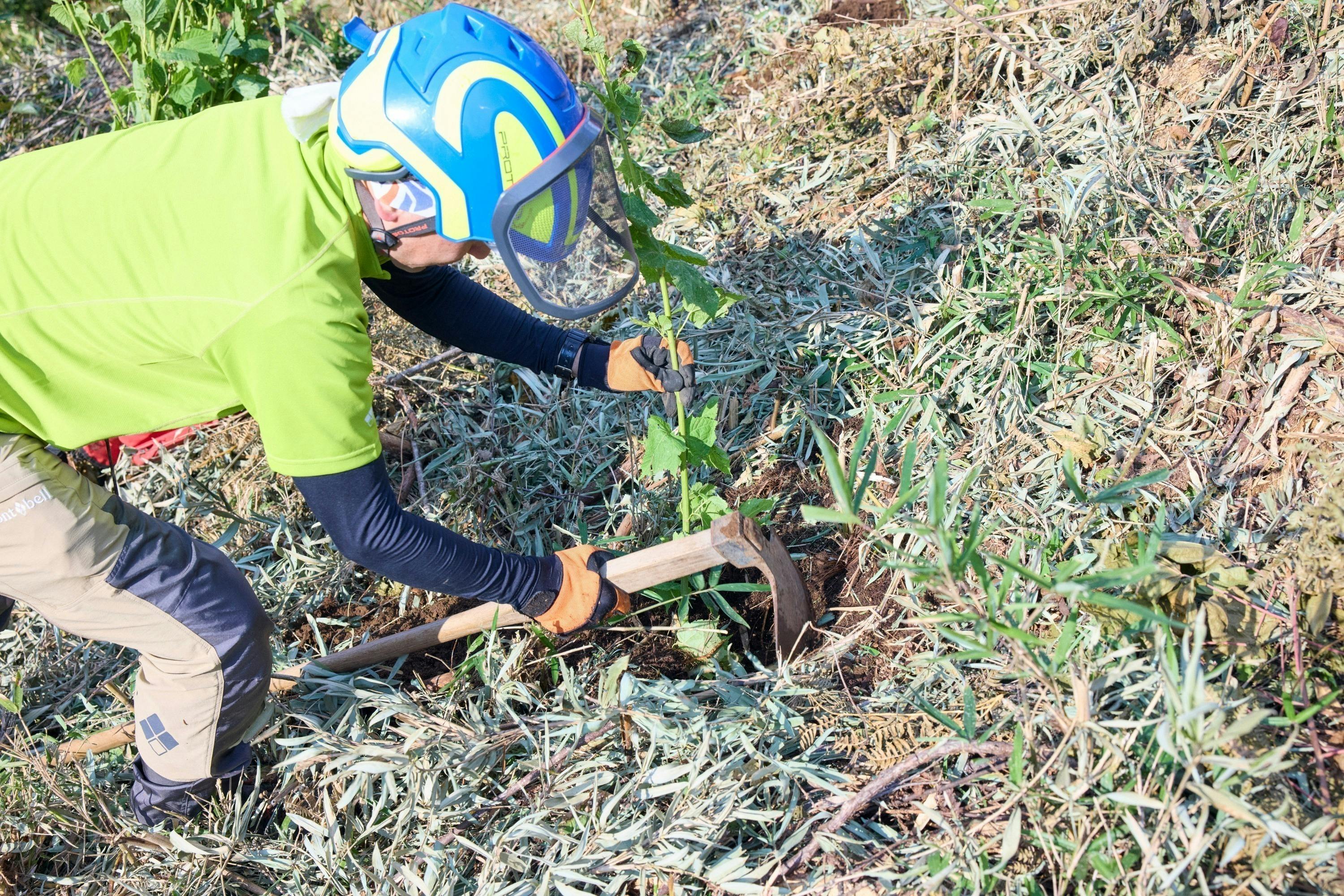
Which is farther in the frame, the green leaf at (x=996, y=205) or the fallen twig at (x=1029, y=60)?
the fallen twig at (x=1029, y=60)

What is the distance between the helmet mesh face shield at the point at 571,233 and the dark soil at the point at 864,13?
2024mm

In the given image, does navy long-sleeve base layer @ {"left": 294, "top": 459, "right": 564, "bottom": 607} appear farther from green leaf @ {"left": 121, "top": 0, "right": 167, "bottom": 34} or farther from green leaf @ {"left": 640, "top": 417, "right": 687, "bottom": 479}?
green leaf @ {"left": 121, "top": 0, "right": 167, "bottom": 34}

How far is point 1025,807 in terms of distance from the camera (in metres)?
1.64

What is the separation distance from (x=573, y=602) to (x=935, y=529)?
95cm

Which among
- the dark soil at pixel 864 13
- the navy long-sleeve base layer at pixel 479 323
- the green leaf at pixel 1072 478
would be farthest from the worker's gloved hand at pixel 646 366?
the dark soil at pixel 864 13

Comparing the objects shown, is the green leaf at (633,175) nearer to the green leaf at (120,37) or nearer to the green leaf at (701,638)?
the green leaf at (701,638)

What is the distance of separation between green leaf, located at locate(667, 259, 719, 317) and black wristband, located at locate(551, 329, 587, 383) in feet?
2.17

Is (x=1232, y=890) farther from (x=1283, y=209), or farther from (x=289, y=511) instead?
(x=289, y=511)

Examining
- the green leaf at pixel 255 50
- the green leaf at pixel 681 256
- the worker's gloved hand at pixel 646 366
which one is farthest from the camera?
the green leaf at pixel 255 50

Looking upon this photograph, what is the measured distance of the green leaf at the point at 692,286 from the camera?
1991 millimetres

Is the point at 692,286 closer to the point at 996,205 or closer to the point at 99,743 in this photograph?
the point at 996,205

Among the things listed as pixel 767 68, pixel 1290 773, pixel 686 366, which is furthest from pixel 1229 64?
pixel 1290 773

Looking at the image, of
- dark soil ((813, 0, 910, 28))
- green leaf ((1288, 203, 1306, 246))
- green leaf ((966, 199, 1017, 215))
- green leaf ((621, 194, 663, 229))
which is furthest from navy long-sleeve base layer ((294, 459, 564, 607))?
dark soil ((813, 0, 910, 28))

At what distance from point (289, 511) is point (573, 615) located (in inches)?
49.0
